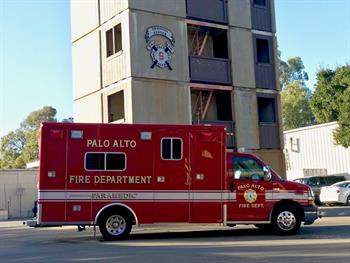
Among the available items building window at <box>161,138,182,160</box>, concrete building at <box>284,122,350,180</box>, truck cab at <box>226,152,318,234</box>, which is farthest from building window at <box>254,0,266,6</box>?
concrete building at <box>284,122,350,180</box>

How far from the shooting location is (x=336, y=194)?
90.4 feet

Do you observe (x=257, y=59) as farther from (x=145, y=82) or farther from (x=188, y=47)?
(x=145, y=82)

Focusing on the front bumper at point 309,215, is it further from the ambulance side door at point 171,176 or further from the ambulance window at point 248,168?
the ambulance side door at point 171,176

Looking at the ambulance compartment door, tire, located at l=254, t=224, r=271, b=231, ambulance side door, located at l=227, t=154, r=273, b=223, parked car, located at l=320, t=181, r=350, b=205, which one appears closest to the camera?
the ambulance compartment door

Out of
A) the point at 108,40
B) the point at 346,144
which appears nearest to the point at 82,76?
the point at 108,40

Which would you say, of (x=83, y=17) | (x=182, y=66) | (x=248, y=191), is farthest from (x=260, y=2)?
(x=248, y=191)

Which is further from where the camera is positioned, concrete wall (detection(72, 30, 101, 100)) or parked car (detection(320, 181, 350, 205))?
parked car (detection(320, 181, 350, 205))

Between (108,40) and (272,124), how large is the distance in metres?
8.85

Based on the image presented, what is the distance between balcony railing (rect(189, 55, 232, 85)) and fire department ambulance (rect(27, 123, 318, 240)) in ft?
31.5

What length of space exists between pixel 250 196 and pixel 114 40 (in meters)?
12.0

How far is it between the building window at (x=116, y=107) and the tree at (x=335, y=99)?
56.7 feet

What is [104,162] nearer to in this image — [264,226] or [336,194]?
[264,226]

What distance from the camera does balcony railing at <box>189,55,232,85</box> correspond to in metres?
24.1

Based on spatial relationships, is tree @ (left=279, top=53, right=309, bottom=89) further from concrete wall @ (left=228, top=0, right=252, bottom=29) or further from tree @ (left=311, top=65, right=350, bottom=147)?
concrete wall @ (left=228, top=0, right=252, bottom=29)
